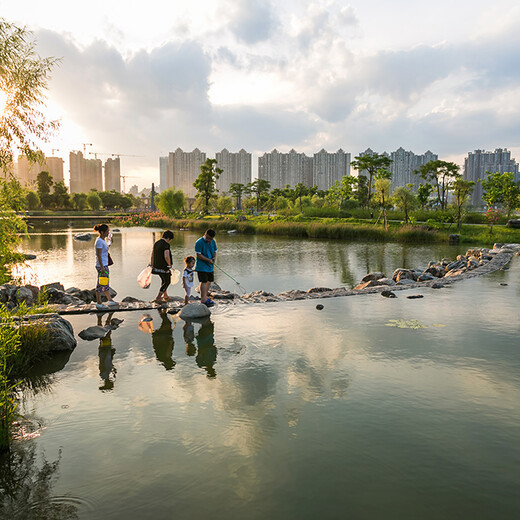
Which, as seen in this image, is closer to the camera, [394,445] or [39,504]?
[39,504]

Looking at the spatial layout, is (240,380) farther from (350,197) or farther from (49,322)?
(350,197)

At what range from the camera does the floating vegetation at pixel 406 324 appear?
8.67 m

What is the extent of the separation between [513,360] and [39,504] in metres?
6.73

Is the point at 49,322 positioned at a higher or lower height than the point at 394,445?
higher

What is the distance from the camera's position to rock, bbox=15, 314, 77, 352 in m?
6.84

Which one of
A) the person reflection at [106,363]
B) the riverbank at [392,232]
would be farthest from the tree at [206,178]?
the person reflection at [106,363]

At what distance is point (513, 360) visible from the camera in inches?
262

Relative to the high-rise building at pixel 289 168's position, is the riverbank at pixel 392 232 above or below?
below

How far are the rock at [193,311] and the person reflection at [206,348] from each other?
0.42 metres

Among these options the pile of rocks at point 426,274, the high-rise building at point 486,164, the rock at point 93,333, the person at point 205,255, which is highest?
the high-rise building at point 486,164

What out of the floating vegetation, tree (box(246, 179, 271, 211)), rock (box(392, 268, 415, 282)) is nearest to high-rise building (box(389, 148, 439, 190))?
tree (box(246, 179, 271, 211))

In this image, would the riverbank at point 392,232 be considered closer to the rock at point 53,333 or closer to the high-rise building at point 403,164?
the rock at point 53,333

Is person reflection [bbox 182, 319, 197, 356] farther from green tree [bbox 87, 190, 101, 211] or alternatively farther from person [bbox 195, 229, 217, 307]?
green tree [bbox 87, 190, 101, 211]

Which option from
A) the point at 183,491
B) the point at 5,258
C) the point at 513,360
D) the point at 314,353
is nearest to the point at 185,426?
the point at 183,491
